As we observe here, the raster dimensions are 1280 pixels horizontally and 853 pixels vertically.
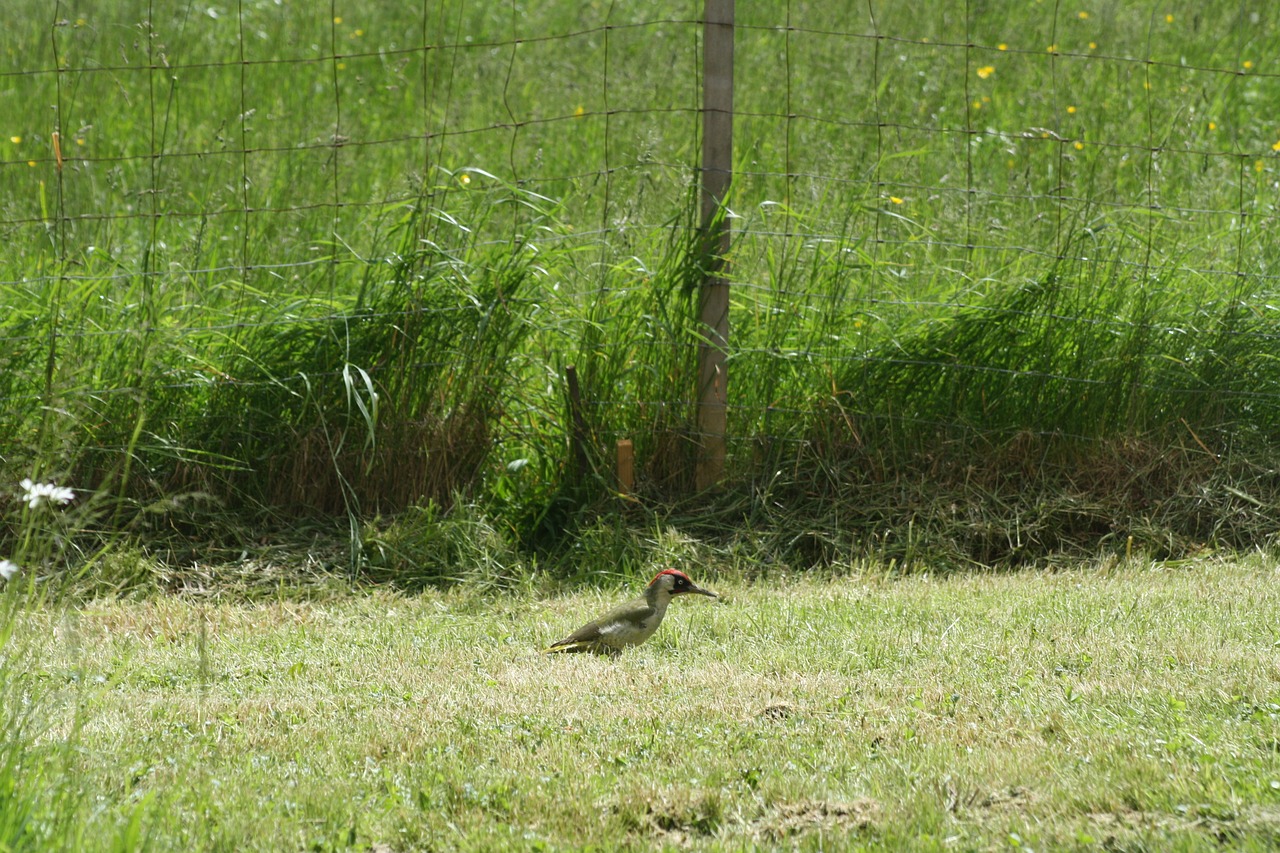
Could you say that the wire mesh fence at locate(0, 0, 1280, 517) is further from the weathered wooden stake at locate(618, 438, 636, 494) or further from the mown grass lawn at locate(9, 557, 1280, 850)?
the mown grass lawn at locate(9, 557, 1280, 850)

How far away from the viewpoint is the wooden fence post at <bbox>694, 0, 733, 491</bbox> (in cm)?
→ 638

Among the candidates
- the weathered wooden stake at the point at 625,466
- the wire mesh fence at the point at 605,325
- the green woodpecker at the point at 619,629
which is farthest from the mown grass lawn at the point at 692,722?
the wire mesh fence at the point at 605,325

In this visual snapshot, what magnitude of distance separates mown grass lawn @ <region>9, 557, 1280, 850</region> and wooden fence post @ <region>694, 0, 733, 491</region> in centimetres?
102

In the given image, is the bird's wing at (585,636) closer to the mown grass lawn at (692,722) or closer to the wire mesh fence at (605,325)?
the mown grass lawn at (692,722)

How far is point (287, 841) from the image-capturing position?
3238 millimetres

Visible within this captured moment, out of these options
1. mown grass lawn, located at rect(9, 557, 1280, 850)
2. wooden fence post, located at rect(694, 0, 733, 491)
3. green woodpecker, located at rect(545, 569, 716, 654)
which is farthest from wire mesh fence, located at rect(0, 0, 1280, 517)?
green woodpecker, located at rect(545, 569, 716, 654)

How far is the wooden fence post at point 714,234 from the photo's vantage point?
20.9 feet

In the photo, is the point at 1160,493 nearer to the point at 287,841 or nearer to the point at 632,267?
the point at 632,267

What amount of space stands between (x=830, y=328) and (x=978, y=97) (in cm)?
562

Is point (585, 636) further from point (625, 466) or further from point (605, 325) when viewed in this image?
point (605, 325)

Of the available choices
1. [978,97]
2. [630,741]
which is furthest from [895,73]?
[630,741]

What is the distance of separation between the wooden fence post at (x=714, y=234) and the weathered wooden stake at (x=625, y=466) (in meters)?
A: 0.32

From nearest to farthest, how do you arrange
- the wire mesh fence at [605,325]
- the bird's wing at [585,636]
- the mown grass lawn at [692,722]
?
the mown grass lawn at [692,722], the bird's wing at [585,636], the wire mesh fence at [605,325]

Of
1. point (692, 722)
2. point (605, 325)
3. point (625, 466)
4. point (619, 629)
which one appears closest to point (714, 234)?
point (605, 325)
